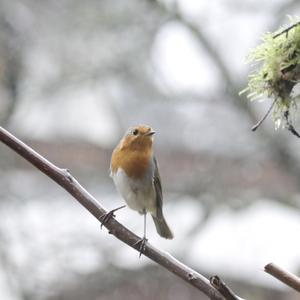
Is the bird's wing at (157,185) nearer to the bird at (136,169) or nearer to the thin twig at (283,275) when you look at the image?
the bird at (136,169)

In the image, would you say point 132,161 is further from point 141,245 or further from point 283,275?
point 283,275

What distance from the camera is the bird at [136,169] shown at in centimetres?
244

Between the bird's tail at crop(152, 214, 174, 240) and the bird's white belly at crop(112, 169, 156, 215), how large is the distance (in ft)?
0.29

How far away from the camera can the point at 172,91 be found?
493 cm

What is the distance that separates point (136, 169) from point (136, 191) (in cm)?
8

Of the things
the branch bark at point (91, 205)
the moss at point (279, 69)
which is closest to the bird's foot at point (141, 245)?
the branch bark at point (91, 205)

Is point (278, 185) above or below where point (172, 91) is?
above

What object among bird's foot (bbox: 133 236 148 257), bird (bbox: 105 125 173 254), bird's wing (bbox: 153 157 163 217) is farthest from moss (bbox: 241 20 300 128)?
bird's wing (bbox: 153 157 163 217)

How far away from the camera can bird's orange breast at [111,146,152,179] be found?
2436 mm

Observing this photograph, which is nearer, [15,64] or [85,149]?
[15,64]

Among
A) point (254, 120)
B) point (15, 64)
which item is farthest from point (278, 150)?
point (15, 64)

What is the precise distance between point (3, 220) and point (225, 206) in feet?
4.96

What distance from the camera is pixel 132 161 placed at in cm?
244

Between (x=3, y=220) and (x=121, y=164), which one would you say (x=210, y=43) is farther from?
(x=121, y=164)
